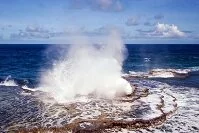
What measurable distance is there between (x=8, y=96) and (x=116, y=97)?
10640mm

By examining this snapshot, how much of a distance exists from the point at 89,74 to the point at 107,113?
10.2m

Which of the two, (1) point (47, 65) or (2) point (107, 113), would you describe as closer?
(2) point (107, 113)

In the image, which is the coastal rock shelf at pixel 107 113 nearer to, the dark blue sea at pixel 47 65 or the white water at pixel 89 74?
the white water at pixel 89 74

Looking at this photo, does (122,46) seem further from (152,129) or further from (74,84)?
(152,129)

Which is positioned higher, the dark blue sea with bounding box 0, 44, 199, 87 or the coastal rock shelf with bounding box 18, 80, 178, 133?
the coastal rock shelf with bounding box 18, 80, 178, 133

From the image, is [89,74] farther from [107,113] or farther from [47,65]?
[47,65]

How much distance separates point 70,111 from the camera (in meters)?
23.8

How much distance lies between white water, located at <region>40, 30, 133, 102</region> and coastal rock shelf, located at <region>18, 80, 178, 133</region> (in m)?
1.40

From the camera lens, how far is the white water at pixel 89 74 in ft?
98.4

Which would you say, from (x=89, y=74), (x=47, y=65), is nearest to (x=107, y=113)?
(x=89, y=74)

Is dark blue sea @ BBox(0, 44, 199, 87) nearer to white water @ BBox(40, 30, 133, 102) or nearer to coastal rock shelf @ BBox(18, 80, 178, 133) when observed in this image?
white water @ BBox(40, 30, 133, 102)

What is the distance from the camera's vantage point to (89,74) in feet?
108

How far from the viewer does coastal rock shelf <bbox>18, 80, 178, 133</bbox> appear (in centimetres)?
1995

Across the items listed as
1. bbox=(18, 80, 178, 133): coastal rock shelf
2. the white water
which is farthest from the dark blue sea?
bbox=(18, 80, 178, 133): coastal rock shelf
